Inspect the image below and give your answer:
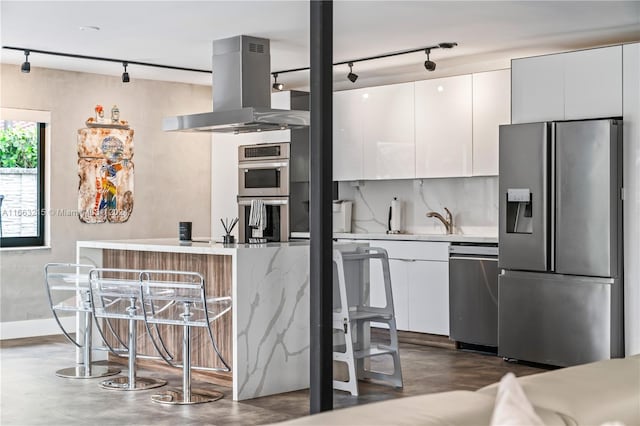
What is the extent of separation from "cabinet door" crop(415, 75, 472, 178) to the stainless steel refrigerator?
0.89 m

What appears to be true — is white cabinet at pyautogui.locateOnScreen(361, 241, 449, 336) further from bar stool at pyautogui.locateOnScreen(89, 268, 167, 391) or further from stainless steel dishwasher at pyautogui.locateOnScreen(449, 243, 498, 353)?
bar stool at pyautogui.locateOnScreen(89, 268, 167, 391)

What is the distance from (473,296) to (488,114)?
1.54m

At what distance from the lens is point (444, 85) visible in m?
7.22

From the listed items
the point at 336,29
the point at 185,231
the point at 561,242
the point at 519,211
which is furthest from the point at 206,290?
the point at 561,242

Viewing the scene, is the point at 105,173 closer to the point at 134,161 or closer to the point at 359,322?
the point at 134,161

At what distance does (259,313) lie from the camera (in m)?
5.11

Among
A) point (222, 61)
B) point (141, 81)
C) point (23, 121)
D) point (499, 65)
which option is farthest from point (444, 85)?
point (23, 121)

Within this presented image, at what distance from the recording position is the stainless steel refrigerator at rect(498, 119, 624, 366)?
5.64 m

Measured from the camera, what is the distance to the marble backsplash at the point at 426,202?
7.29 m

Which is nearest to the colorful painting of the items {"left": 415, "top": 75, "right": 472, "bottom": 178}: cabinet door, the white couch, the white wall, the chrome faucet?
{"left": 415, "top": 75, "right": 472, "bottom": 178}: cabinet door

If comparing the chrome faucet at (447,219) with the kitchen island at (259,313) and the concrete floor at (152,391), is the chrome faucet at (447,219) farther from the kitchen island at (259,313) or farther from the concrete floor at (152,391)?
the kitchen island at (259,313)

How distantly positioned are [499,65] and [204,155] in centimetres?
342

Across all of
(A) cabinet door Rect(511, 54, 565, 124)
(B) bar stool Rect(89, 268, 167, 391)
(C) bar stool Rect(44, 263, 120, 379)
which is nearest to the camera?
(B) bar stool Rect(89, 268, 167, 391)

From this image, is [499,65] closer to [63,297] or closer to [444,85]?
[444,85]
